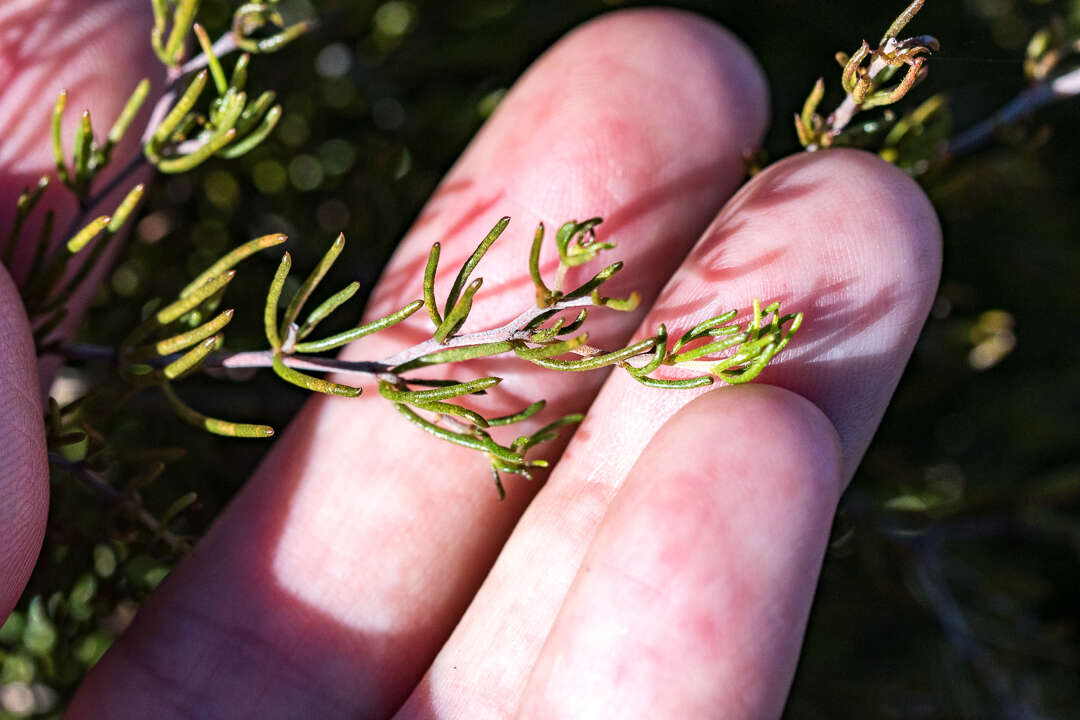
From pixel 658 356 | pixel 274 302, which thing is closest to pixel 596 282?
pixel 658 356

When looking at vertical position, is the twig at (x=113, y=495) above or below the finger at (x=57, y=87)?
below

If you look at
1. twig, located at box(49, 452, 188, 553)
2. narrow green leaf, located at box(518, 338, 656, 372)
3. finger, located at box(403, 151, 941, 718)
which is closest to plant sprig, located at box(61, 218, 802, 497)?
narrow green leaf, located at box(518, 338, 656, 372)

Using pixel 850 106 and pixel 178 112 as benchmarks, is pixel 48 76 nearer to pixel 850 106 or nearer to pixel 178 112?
pixel 178 112

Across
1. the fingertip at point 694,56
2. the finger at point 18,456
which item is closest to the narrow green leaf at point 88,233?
the finger at point 18,456

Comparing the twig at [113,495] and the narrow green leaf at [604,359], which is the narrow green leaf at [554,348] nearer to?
the narrow green leaf at [604,359]

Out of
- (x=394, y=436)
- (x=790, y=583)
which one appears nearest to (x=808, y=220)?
(x=790, y=583)

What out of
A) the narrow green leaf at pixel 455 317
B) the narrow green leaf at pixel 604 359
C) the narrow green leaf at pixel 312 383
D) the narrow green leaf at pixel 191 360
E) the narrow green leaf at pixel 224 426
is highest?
the narrow green leaf at pixel 191 360
